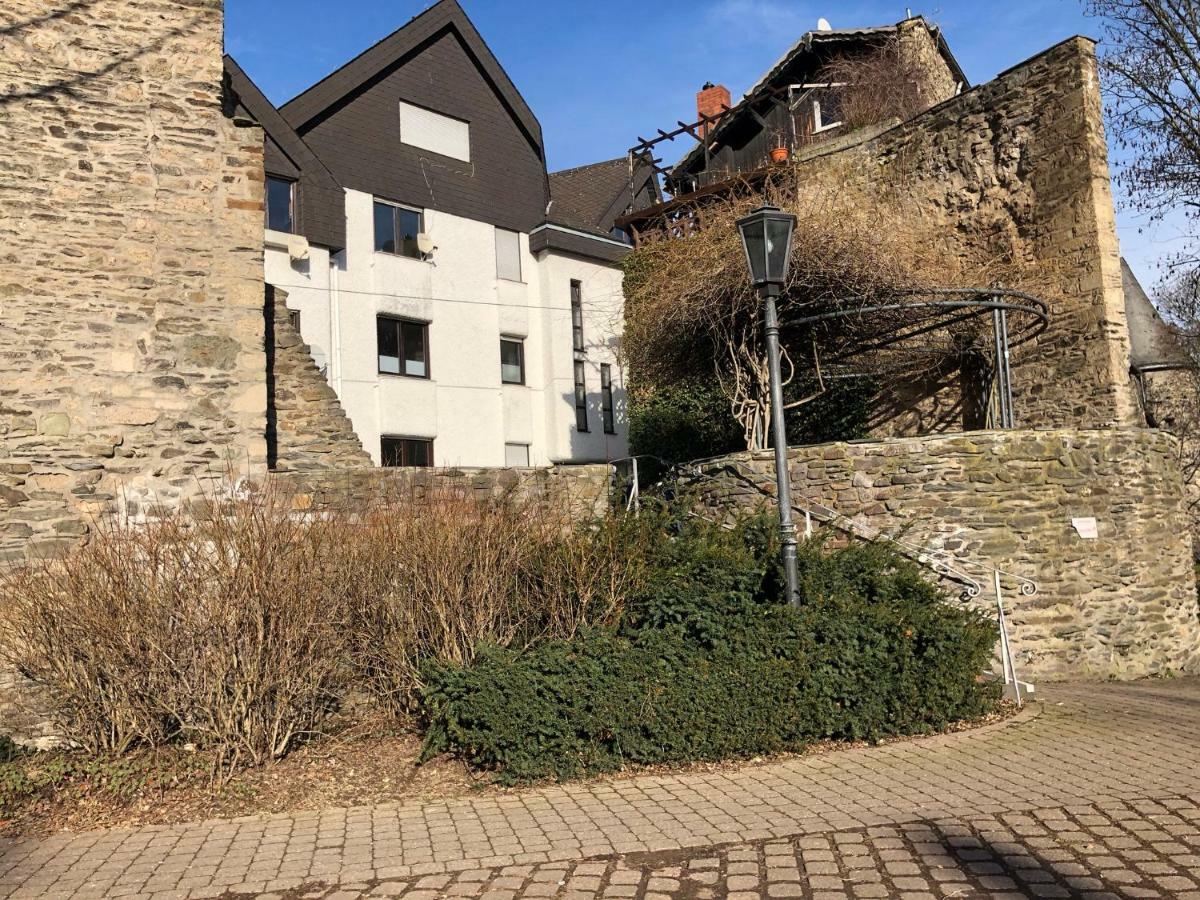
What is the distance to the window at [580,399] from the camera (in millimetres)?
24330

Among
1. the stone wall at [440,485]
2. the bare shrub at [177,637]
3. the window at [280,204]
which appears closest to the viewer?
the bare shrub at [177,637]

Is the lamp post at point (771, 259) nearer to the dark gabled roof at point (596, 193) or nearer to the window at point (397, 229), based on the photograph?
the window at point (397, 229)

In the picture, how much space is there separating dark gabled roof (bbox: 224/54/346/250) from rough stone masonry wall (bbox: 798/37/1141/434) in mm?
10596

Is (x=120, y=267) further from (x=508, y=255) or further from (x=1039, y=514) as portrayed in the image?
(x=508, y=255)

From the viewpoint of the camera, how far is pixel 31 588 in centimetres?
668

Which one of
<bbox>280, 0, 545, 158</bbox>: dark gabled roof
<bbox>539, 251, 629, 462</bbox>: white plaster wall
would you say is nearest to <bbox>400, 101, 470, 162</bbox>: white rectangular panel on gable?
<bbox>280, 0, 545, 158</bbox>: dark gabled roof

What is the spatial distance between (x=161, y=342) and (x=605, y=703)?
5.43 meters

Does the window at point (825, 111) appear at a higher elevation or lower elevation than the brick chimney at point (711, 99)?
lower

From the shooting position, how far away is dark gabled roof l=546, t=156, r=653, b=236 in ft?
87.7

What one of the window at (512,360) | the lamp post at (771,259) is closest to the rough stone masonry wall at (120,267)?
the lamp post at (771,259)

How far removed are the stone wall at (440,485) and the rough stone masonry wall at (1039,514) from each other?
245 cm

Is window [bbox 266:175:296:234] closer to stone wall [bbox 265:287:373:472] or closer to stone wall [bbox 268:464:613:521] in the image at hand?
stone wall [bbox 265:287:373:472]

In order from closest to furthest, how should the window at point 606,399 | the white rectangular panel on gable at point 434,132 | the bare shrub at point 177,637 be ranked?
the bare shrub at point 177,637 → the white rectangular panel on gable at point 434,132 → the window at point 606,399

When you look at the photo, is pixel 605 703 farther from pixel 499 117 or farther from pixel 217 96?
pixel 499 117
